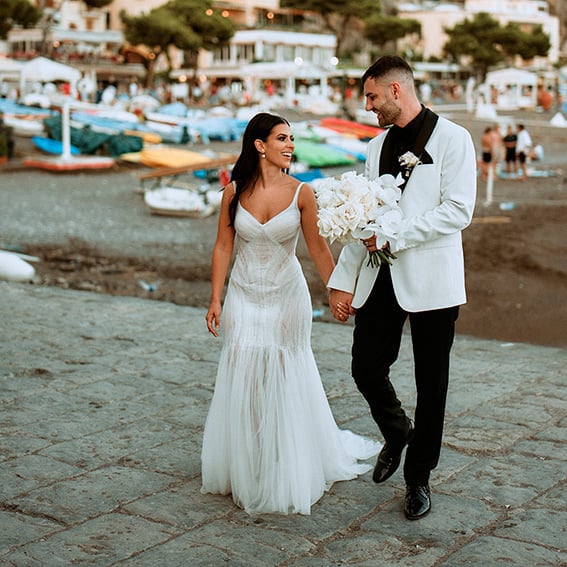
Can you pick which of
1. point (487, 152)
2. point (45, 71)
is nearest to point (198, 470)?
point (487, 152)

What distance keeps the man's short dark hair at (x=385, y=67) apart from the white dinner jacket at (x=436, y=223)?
0.85 feet

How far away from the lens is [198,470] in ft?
15.9

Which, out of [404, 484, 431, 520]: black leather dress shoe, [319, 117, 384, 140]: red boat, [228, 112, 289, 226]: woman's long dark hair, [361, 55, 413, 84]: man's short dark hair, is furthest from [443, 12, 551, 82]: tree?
[404, 484, 431, 520]: black leather dress shoe

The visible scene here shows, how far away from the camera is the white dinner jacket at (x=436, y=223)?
393cm

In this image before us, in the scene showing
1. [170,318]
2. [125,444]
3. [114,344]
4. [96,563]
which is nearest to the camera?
[96,563]

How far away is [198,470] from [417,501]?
3.84ft

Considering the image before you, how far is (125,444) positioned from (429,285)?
2.05m

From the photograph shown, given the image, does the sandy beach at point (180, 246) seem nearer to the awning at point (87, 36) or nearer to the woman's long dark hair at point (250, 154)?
the woman's long dark hair at point (250, 154)

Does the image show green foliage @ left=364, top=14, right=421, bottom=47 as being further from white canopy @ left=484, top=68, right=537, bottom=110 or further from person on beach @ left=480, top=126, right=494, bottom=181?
person on beach @ left=480, top=126, right=494, bottom=181

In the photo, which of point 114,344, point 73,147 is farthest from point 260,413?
point 73,147

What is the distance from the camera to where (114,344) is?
304 inches

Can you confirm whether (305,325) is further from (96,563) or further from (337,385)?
(337,385)

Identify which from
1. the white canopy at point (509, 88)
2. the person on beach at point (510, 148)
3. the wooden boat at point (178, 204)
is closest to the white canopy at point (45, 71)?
the person on beach at point (510, 148)

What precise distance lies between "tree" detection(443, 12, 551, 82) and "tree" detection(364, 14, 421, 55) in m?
3.88
